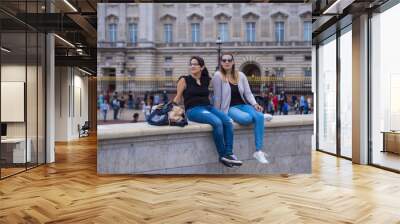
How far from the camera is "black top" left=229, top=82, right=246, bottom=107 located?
700 centimetres

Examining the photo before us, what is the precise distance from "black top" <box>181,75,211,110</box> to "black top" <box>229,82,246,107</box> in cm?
43

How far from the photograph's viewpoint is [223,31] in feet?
23.3

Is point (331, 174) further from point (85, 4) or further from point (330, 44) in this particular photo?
point (85, 4)

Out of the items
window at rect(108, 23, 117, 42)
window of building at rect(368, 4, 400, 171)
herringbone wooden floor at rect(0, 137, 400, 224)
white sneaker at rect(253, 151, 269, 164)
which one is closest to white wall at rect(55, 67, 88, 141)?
herringbone wooden floor at rect(0, 137, 400, 224)

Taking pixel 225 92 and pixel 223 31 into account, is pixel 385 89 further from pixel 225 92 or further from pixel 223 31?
pixel 223 31

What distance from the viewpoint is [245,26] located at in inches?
280


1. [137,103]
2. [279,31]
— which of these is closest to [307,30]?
[279,31]

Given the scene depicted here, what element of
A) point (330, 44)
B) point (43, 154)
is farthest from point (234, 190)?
point (330, 44)

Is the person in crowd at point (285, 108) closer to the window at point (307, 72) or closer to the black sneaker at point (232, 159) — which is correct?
the window at point (307, 72)

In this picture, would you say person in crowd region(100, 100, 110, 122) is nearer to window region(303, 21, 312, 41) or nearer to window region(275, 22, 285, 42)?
window region(275, 22, 285, 42)

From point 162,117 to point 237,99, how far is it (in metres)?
1.35

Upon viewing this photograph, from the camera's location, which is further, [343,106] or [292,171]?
[343,106]

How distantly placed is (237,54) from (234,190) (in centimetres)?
243

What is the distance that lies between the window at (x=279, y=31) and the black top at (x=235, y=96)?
113cm
